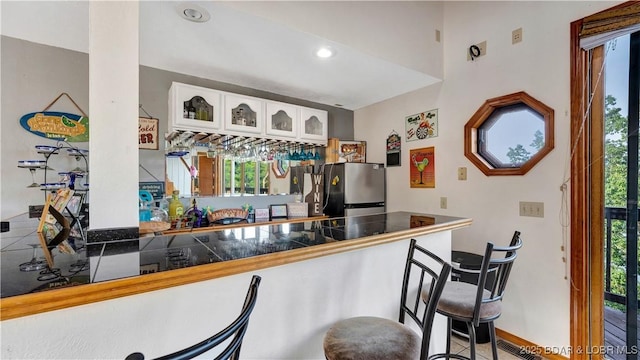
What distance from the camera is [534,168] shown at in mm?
2191

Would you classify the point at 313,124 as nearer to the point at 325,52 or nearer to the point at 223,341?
the point at 325,52

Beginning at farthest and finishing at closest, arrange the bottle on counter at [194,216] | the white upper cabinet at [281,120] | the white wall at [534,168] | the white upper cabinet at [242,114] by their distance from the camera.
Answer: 1. the white upper cabinet at [281,120]
2. the white upper cabinet at [242,114]
3. the bottle on counter at [194,216]
4. the white wall at [534,168]

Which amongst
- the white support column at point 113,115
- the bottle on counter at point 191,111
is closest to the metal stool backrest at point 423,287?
the white support column at point 113,115

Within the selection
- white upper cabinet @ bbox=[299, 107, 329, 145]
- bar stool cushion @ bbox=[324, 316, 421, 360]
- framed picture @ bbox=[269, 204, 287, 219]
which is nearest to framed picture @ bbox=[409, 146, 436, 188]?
white upper cabinet @ bbox=[299, 107, 329, 145]

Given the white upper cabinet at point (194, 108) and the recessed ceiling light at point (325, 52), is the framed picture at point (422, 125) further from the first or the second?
the white upper cabinet at point (194, 108)

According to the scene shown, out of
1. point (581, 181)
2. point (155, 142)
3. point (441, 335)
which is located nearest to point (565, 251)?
point (581, 181)

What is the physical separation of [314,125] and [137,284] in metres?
2.92

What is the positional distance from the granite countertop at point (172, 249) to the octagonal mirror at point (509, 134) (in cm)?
146

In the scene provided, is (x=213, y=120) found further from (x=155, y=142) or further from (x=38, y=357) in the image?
(x=38, y=357)

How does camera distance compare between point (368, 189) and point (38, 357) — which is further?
point (368, 189)

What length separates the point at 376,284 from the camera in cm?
143

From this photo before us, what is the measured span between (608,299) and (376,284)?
1760 mm

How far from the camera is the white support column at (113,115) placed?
106 centimetres

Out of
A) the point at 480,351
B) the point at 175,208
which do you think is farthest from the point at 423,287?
the point at 175,208
